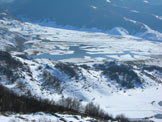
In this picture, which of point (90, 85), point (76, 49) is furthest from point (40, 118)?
point (76, 49)

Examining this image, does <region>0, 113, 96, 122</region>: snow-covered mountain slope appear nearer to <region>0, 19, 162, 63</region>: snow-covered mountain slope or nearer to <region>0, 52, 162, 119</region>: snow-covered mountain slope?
<region>0, 52, 162, 119</region>: snow-covered mountain slope

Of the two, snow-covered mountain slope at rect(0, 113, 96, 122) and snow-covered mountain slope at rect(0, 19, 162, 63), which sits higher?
snow-covered mountain slope at rect(0, 19, 162, 63)

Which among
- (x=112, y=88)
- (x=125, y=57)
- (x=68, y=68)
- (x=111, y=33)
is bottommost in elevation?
(x=112, y=88)

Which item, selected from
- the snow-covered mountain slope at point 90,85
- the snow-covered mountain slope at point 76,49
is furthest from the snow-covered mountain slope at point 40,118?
the snow-covered mountain slope at point 76,49

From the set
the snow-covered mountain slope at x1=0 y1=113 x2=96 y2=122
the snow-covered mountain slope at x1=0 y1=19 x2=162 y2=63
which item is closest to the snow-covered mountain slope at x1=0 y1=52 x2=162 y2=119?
the snow-covered mountain slope at x1=0 y1=19 x2=162 y2=63

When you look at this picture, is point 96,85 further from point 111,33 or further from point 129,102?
point 111,33

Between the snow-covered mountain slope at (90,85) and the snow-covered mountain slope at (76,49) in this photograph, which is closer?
the snow-covered mountain slope at (90,85)

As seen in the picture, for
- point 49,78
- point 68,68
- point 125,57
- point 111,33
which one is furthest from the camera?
point 111,33

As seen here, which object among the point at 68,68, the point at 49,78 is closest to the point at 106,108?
the point at 49,78

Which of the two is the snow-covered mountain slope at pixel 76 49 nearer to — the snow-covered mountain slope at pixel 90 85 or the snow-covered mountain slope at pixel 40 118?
the snow-covered mountain slope at pixel 90 85

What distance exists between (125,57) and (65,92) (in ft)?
194

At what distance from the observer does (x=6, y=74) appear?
5244 cm

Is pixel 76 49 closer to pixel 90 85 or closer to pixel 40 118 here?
pixel 90 85

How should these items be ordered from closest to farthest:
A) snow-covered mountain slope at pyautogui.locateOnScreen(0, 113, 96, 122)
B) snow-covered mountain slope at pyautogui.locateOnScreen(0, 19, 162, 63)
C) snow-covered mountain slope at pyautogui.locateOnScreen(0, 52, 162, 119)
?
snow-covered mountain slope at pyautogui.locateOnScreen(0, 113, 96, 122) → snow-covered mountain slope at pyautogui.locateOnScreen(0, 52, 162, 119) → snow-covered mountain slope at pyautogui.locateOnScreen(0, 19, 162, 63)
